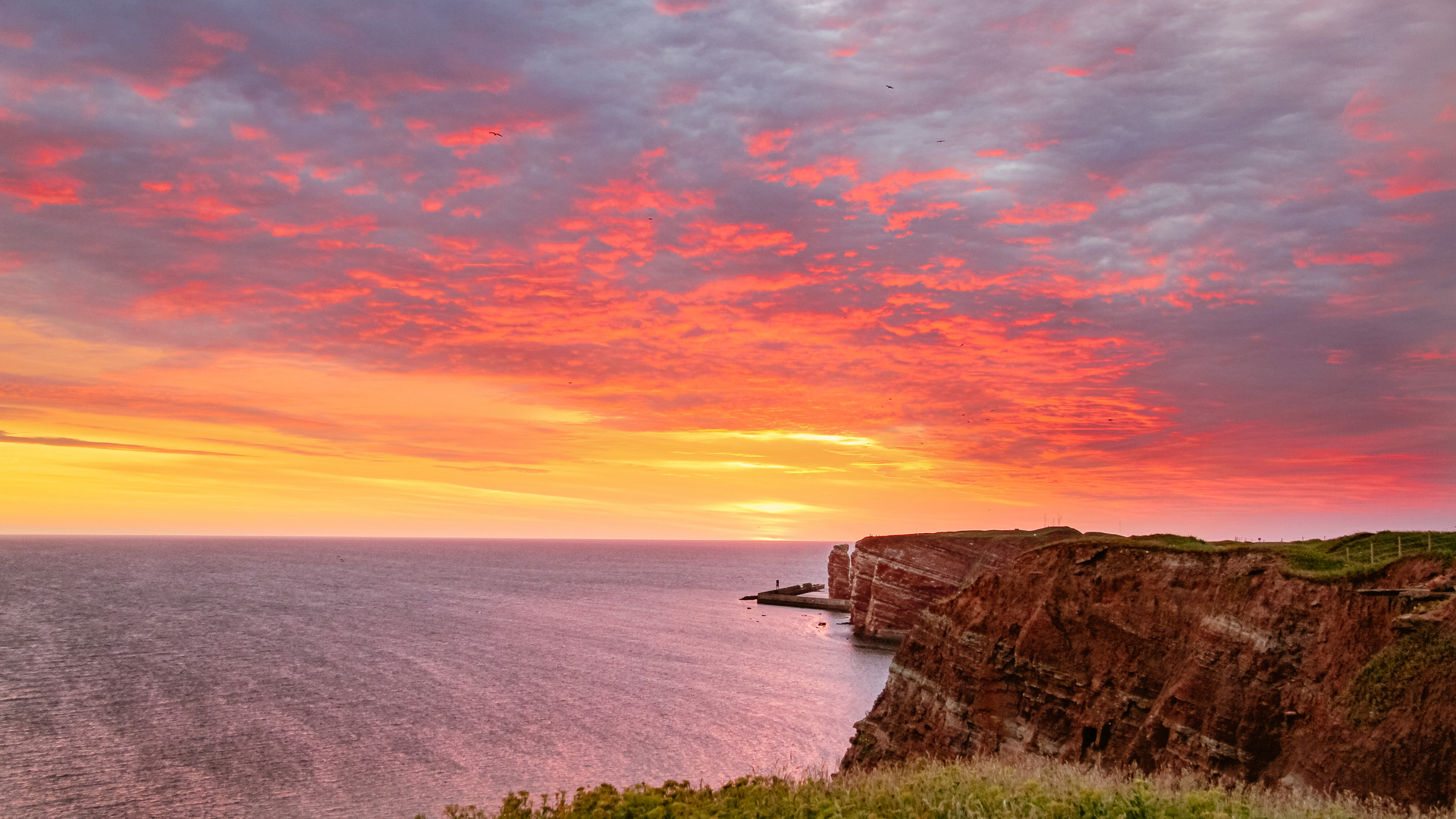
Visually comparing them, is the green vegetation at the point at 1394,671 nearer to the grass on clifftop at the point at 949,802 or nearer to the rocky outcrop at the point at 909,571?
the grass on clifftop at the point at 949,802

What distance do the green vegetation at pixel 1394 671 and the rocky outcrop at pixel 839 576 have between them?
114 m

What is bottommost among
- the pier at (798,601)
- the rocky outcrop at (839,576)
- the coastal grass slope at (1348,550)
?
the pier at (798,601)

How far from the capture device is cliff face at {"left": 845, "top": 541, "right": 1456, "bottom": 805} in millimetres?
18453

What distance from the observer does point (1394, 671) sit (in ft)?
61.8

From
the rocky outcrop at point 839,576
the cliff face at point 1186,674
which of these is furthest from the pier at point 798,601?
the cliff face at point 1186,674

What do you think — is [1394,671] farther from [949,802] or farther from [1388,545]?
[949,802]

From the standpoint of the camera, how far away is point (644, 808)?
458 inches

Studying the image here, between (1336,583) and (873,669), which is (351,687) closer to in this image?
(873,669)

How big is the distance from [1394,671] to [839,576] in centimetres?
11910

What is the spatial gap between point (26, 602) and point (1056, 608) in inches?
6067

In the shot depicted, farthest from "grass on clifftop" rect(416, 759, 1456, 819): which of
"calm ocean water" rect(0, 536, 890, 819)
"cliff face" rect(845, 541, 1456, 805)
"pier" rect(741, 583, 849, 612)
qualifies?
"pier" rect(741, 583, 849, 612)

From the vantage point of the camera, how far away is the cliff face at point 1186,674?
60.5ft

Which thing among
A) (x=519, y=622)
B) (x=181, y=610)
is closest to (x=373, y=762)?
(x=519, y=622)

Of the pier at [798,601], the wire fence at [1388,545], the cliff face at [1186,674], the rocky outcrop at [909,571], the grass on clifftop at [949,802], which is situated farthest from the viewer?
the pier at [798,601]
